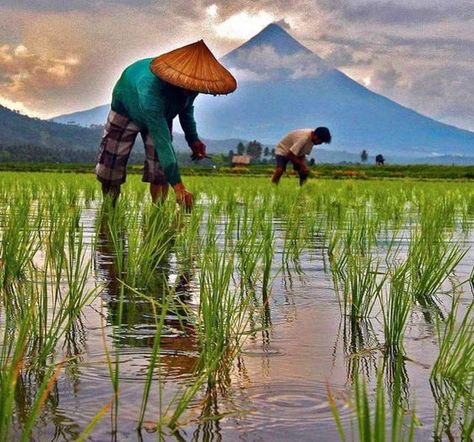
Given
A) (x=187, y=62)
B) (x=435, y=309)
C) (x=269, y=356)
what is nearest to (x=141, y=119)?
(x=187, y=62)

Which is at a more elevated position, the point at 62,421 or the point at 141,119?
the point at 141,119


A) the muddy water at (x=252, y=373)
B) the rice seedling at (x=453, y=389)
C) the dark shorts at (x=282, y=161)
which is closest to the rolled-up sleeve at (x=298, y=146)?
the dark shorts at (x=282, y=161)

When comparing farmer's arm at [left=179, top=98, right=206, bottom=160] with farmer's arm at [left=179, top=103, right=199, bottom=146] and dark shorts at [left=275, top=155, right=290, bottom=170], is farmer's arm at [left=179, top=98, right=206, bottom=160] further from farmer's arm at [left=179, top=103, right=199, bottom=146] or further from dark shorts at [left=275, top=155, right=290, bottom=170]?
dark shorts at [left=275, top=155, right=290, bottom=170]

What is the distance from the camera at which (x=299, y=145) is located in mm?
11680

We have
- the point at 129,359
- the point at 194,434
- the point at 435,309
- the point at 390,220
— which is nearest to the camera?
the point at 194,434

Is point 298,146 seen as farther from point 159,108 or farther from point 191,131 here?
point 159,108

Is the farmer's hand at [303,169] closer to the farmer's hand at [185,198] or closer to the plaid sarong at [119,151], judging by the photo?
the plaid sarong at [119,151]

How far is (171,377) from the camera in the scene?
1693 mm

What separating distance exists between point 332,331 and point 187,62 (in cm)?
307

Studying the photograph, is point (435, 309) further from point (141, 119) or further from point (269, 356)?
point (141, 119)

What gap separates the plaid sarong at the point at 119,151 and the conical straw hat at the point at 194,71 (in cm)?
80

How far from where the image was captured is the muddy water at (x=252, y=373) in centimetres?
138

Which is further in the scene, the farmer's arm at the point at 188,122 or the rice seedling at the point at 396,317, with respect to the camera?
the farmer's arm at the point at 188,122

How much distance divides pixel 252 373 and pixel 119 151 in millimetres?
4305
